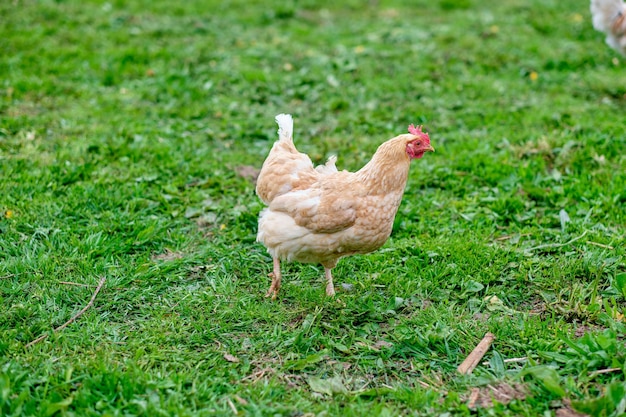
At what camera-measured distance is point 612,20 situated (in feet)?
23.3

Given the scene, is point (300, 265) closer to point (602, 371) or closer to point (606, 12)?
point (602, 371)

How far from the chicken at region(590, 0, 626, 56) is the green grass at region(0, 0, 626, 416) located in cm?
58

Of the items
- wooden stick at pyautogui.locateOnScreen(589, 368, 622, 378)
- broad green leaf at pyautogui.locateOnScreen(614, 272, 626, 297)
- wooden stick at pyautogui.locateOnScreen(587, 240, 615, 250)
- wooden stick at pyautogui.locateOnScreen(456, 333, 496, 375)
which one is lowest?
wooden stick at pyautogui.locateOnScreen(456, 333, 496, 375)

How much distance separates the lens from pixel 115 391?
3.23 m

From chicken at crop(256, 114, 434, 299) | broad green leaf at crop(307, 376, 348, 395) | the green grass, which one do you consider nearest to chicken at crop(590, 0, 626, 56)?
the green grass

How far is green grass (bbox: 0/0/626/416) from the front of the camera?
3.38 m

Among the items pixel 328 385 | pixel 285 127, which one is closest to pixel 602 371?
pixel 328 385

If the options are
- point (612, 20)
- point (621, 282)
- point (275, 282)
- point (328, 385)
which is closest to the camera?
point (328, 385)

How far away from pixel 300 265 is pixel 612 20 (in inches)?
194

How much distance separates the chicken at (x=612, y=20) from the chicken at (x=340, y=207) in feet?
14.5

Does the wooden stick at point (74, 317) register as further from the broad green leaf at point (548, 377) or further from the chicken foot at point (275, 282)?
the broad green leaf at point (548, 377)

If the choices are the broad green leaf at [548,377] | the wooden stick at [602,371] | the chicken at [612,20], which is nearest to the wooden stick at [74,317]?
the broad green leaf at [548,377]

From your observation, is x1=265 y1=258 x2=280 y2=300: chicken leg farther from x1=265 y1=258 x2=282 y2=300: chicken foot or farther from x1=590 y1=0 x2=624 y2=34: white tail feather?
x1=590 y1=0 x2=624 y2=34: white tail feather

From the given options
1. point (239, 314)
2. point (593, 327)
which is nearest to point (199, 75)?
point (239, 314)
